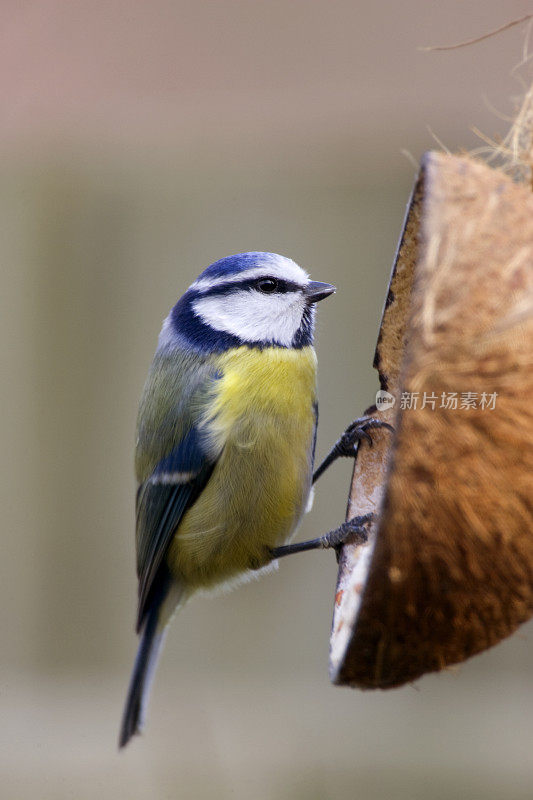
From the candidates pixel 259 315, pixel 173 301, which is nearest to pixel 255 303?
pixel 259 315

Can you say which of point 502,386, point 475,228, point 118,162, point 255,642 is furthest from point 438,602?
point 118,162

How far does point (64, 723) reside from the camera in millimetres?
2523

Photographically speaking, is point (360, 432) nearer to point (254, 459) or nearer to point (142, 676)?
point (254, 459)

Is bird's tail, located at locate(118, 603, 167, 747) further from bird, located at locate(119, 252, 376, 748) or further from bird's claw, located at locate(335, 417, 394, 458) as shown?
bird's claw, located at locate(335, 417, 394, 458)

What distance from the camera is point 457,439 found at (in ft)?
2.61

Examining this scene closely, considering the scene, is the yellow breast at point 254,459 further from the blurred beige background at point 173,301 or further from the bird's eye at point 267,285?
the blurred beige background at point 173,301

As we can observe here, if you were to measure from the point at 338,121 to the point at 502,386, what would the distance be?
1.76 metres

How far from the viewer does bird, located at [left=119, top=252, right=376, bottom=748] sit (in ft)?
4.37

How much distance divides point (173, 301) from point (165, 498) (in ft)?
3.70

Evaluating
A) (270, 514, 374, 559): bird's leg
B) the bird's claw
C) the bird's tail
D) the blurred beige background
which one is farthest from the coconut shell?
the blurred beige background

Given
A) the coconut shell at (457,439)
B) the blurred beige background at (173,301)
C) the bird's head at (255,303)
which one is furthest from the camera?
the blurred beige background at (173,301)

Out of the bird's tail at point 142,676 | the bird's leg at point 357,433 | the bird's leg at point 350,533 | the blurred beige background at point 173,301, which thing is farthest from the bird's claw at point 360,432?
the blurred beige background at point 173,301

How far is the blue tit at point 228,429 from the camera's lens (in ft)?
4.37

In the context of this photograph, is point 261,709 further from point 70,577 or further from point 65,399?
point 65,399
